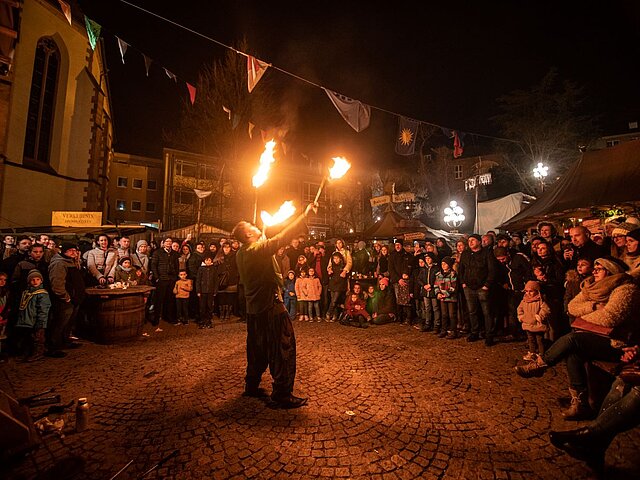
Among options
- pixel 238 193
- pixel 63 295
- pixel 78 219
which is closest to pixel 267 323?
pixel 63 295

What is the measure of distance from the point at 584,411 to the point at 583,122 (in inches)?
1202

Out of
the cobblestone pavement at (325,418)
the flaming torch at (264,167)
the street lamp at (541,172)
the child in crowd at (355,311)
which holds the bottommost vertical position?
the cobblestone pavement at (325,418)

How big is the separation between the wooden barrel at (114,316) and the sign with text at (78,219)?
6.83 m

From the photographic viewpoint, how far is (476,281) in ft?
22.4

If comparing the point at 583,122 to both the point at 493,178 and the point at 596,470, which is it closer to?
the point at 493,178

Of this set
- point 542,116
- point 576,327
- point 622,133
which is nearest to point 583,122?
point 542,116

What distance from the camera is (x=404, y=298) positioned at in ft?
28.7

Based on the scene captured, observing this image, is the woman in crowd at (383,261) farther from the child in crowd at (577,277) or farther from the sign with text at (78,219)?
the sign with text at (78,219)

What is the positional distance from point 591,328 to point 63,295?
8.77m

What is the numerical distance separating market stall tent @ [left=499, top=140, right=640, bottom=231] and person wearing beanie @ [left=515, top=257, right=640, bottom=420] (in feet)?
18.0

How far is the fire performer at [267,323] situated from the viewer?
156 inches

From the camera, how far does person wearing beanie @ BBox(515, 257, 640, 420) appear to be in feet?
10.9

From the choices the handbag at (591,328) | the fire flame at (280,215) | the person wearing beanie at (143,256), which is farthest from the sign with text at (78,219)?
the handbag at (591,328)

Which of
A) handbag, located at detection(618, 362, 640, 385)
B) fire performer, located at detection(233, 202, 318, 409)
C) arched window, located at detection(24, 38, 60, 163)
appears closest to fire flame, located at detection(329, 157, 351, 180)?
fire performer, located at detection(233, 202, 318, 409)
